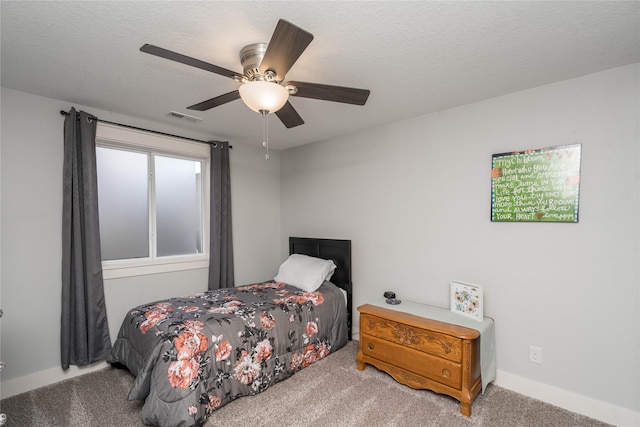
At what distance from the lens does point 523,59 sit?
185cm

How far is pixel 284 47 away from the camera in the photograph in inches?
52.6

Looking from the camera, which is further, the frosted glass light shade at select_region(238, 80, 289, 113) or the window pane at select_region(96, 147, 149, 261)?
the window pane at select_region(96, 147, 149, 261)

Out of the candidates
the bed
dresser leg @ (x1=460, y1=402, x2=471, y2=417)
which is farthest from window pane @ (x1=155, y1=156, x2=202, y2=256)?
dresser leg @ (x1=460, y1=402, x2=471, y2=417)

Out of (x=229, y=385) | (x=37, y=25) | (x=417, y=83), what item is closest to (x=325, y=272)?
(x=229, y=385)

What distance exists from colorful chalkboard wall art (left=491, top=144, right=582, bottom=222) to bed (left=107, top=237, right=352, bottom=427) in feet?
5.97

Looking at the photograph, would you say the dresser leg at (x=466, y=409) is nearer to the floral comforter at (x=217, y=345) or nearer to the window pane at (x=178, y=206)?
the floral comforter at (x=217, y=345)

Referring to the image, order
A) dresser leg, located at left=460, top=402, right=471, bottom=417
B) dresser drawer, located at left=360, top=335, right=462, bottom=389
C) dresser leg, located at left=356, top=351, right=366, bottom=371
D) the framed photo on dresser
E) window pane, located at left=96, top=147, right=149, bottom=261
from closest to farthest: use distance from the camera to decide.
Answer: dresser leg, located at left=460, top=402, right=471, bottom=417
dresser drawer, located at left=360, top=335, right=462, bottom=389
the framed photo on dresser
dresser leg, located at left=356, top=351, right=366, bottom=371
window pane, located at left=96, top=147, right=149, bottom=261

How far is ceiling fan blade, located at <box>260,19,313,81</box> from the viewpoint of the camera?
1.22 m

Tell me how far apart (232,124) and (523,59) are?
2.54m

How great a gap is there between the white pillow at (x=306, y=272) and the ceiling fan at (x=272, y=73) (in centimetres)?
181

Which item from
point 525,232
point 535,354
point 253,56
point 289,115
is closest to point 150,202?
point 289,115

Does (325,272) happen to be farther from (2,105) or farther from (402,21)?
(2,105)

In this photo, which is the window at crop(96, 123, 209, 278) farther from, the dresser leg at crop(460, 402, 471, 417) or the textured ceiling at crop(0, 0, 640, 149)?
the dresser leg at crop(460, 402, 471, 417)

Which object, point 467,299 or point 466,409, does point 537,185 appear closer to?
point 467,299
